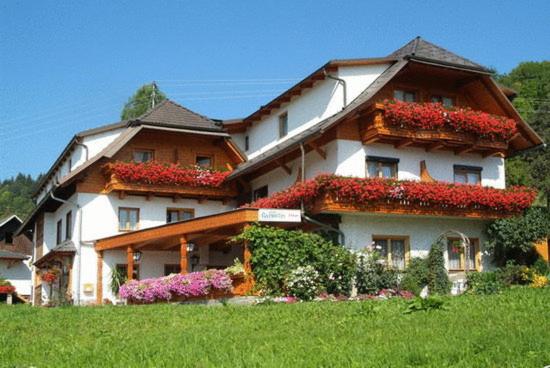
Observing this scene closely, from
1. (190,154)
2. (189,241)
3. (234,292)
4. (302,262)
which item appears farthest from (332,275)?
(190,154)

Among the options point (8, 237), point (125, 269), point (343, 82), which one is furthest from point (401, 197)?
point (8, 237)

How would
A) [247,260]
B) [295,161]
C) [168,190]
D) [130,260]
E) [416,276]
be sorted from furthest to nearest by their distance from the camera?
[168,190], [130,260], [295,161], [416,276], [247,260]

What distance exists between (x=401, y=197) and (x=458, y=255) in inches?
172

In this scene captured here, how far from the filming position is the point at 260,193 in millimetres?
31109

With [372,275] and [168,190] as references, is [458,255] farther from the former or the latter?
[168,190]

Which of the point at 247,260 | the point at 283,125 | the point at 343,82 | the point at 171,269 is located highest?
the point at 343,82

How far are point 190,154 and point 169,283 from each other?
9.45 meters

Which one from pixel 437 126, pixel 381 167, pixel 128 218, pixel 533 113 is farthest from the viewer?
pixel 533 113

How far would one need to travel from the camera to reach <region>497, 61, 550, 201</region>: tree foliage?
47.8 meters

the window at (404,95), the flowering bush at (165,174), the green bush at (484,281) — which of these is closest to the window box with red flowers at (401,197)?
the green bush at (484,281)

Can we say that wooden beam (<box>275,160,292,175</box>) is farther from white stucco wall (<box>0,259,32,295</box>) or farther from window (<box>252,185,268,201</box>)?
white stucco wall (<box>0,259,32,295</box>)

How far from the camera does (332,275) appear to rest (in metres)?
22.8

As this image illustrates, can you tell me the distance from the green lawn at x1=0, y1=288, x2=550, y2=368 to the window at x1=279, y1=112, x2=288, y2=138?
1613 centimetres

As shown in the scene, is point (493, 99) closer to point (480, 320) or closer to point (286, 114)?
point (286, 114)
